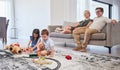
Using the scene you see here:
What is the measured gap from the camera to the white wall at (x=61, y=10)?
577 cm

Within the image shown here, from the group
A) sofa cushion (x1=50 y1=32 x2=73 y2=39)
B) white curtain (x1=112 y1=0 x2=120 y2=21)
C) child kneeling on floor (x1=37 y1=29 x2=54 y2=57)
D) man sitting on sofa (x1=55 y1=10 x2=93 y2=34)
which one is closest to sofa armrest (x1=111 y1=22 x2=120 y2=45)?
man sitting on sofa (x1=55 y1=10 x2=93 y2=34)

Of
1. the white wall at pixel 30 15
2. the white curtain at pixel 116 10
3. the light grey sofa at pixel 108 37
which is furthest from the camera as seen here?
the white curtain at pixel 116 10

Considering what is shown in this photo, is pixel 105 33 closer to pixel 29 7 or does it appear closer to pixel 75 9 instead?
pixel 75 9

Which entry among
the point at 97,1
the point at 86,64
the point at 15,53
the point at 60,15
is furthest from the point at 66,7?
the point at 86,64

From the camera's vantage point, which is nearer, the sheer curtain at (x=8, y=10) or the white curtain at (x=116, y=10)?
the sheer curtain at (x=8, y=10)

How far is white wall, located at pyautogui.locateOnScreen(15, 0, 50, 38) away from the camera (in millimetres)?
5961

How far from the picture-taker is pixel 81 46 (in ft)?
12.4

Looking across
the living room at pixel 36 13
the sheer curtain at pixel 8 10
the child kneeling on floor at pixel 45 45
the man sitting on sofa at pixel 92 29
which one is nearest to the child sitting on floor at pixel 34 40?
the child kneeling on floor at pixel 45 45

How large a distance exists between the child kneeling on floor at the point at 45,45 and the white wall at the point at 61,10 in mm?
2796

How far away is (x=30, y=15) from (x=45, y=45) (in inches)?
140

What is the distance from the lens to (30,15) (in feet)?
20.8

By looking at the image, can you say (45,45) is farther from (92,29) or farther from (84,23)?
(84,23)

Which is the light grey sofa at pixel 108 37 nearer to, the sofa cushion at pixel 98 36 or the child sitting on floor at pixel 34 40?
the sofa cushion at pixel 98 36

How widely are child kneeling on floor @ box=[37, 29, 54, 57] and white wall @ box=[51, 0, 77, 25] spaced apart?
2796 mm
